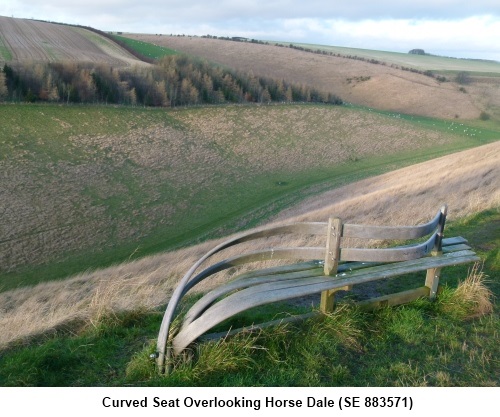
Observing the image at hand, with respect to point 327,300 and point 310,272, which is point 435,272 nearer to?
point 327,300

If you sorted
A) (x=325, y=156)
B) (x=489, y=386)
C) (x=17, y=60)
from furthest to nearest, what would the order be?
(x=17, y=60) < (x=325, y=156) < (x=489, y=386)

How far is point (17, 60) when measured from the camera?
45.5 meters

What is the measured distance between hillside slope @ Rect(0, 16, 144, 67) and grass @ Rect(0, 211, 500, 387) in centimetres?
4654

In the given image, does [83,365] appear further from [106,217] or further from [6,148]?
[6,148]

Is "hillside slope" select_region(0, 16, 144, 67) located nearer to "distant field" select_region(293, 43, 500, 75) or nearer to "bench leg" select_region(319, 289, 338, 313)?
"bench leg" select_region(319, 289, 338, 313)

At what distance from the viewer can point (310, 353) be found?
173 inches

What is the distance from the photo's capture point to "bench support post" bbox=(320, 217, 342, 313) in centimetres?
476

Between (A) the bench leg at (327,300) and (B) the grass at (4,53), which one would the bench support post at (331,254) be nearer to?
(A) the bench leg at (327,300)

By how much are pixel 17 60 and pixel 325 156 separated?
29.3m

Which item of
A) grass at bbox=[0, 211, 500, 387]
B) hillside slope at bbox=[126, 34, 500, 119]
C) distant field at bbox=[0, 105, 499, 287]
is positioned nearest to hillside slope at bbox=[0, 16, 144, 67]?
distant field at bbox=[0, 105, 499, 287]

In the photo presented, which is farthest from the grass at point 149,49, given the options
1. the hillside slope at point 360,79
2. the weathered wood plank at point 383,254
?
the weathered wood plank at point 383,254

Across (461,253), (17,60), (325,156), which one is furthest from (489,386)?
(17,60)

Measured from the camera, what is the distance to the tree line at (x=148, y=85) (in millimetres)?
38469

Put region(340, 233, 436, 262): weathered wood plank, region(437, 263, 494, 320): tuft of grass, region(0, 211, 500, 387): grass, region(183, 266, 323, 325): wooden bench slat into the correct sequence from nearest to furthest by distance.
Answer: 1. region(0, 211, 500, 387): grass
2. region(183, 266, 323, 325): wooden bench slat
3. region(340, 233, 436, 262): weathered wood plank
4. region(437, 263, 494, 320): tuft of grass
